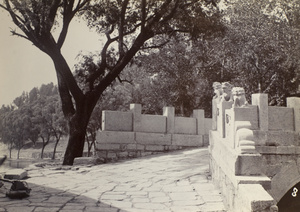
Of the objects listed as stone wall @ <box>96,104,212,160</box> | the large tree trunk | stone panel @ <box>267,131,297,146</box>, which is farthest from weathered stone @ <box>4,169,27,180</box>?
stone panel @ <box>267,131,297,146</box>

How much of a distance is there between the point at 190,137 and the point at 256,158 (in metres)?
8.50

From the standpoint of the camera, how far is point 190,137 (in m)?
13.2

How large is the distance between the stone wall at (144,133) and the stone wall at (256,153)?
4281mm

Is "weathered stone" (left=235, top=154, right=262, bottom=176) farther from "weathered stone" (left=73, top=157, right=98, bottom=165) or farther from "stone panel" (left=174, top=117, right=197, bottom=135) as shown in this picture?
"stone panel" (left=174, top=117, right=197, bottom=135)

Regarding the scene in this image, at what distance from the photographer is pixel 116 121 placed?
39.1 feet

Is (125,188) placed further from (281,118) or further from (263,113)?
(281,118)

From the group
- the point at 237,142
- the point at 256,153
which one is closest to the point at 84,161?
the point at 237,142

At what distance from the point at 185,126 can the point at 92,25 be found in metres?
5.83

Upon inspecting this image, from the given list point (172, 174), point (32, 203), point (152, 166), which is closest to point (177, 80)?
point (152, 166)

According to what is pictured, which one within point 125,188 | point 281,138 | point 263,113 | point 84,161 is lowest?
point 125,188

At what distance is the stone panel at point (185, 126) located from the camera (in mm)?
13148

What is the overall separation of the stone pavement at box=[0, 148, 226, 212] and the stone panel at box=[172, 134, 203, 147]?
6.88ft

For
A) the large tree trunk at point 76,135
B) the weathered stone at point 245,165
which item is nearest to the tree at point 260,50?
the large tree trunk at point 76,135

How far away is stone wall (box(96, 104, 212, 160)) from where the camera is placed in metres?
11.7
